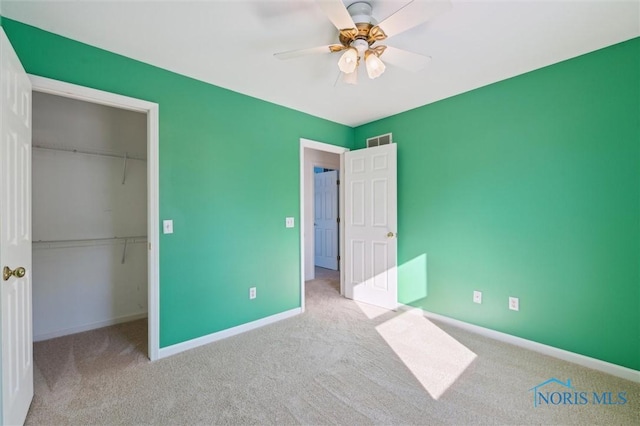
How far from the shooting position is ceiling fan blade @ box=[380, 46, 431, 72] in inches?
71.1

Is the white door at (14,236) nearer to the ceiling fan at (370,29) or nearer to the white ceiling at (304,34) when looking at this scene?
the white ceiling at (304,34)

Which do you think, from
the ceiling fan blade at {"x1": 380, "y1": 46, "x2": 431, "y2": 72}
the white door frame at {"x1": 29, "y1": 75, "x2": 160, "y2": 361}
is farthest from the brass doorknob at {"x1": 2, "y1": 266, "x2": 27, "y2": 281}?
the ceiling fan blade at {"x1": 380, "y1": 46, "x2": 431, "y2": 72}

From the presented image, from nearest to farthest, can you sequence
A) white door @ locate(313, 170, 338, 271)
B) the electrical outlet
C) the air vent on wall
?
the electrical outlet, the air vent on wall, white door @ locate(313, 170, 338, 271)

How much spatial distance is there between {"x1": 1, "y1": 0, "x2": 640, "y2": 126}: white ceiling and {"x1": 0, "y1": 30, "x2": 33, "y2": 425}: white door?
555 mm

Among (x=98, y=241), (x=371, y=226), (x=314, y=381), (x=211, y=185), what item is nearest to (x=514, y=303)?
(x=371, y=226)

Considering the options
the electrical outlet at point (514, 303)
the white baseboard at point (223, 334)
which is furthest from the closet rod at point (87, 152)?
the electrical outlet at point (514, 303)

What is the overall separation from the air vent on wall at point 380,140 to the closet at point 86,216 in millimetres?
2836

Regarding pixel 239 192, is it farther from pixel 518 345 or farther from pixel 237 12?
pixel 518 345

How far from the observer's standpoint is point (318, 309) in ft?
11.6

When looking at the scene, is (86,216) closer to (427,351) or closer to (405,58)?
(405,58)

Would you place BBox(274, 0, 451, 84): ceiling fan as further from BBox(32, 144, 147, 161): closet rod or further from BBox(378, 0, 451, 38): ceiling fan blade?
BBox(32, 144, 147, 161): closet rod

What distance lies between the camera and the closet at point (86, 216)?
2758 millimetres

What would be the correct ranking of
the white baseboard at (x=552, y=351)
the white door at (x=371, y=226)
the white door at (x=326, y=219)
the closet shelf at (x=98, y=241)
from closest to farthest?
the white baseboard at (x=552, y=351) → the closet shelf at (x=98, y=241) → the white door at (x=371, y=226) → the white door at (x=326, y=219)

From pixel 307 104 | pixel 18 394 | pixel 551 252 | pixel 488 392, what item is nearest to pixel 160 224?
pixel 18 394
